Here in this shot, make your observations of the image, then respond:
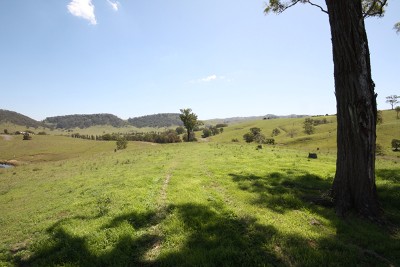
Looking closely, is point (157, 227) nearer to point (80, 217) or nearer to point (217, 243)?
point (217, 243)

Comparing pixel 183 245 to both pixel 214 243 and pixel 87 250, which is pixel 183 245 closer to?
pixel 214 243

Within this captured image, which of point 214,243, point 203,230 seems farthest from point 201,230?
point 214,243

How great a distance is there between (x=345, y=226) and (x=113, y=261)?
8.24m

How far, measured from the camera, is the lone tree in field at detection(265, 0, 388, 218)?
1103 cm

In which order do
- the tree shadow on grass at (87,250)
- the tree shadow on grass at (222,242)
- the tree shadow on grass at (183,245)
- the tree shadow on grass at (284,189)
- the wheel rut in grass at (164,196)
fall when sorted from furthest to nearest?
the wheel rut in grass at (164,196), the tree shadow on grass at (284,189), the tree shadow on grass at (87,250), the tree shadow on grass at (183,245), the tree shadow on grass at (222,242)

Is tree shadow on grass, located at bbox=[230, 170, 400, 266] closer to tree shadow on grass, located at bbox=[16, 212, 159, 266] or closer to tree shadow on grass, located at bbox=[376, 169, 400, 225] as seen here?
tree shadow on grass, located at bbox=[376, 169, 400, 225]

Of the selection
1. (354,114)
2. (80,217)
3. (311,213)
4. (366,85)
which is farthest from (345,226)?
(80,217)

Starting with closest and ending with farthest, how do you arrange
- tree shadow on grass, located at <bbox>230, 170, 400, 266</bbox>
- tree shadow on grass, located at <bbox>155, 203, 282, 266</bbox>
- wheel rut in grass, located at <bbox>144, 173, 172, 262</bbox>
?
tree shadow on grass, located at <bbox>155, 203, 282, 266</bbox>, tree shadow on grass, located at <bbox>230, 170, 400, 266</bbox>, wheel rut in grass, located at <bbox>144, 173, 172, 262</bbox>

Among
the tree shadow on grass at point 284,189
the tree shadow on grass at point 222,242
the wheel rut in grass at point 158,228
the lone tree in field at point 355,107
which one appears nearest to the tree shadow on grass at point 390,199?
the lone tree in field at point 355,107

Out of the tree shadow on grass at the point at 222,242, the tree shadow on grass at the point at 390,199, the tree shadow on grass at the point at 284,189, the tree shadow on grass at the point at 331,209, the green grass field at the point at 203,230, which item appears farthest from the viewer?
the tree shadow on grass at the point at 284,189

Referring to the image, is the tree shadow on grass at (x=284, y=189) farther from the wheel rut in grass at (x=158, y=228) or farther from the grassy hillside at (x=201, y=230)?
the wheel rut in grass at (x=158, y=228)

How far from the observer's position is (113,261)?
807 cm

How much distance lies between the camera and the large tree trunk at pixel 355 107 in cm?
1103

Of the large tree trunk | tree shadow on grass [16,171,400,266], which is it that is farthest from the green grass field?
the large tree trunk
